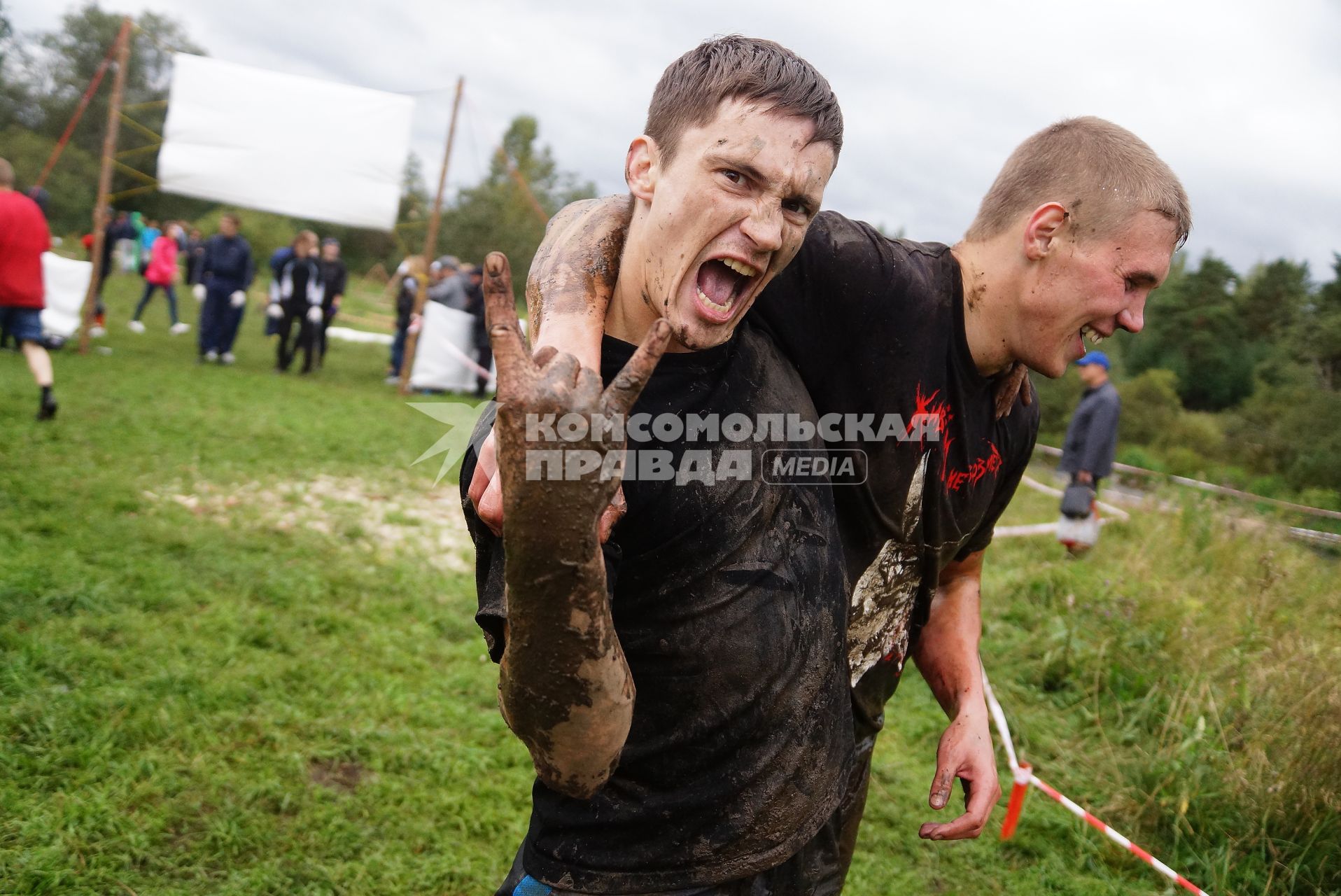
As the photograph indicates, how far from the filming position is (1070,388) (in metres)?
21.3

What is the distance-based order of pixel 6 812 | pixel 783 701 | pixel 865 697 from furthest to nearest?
pixel 6 812, pixel 865 697, pixel 783 701

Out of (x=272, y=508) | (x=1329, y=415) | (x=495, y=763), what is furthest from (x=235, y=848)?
(x=1329, y=415)

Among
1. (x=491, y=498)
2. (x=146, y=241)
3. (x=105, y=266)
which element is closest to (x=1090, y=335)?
(x=491, y=498)

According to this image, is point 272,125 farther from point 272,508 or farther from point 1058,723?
point 1058,723

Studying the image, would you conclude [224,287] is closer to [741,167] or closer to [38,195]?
[38,195]

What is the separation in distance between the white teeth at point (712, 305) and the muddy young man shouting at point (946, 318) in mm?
217

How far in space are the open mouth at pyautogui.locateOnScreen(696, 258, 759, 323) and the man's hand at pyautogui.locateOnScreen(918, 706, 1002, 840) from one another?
1.15 m

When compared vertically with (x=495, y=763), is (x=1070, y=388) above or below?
above

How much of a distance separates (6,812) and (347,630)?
81.4 inches

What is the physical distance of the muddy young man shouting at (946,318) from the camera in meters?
1.72

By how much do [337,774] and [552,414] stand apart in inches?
145

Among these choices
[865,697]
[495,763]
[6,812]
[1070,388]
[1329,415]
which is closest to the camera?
[865,697]

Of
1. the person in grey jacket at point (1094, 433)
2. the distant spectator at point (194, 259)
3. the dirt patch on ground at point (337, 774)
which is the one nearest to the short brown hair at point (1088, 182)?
the dirt patch on ground at point (337, 774)

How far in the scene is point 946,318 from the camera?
1814 mm
